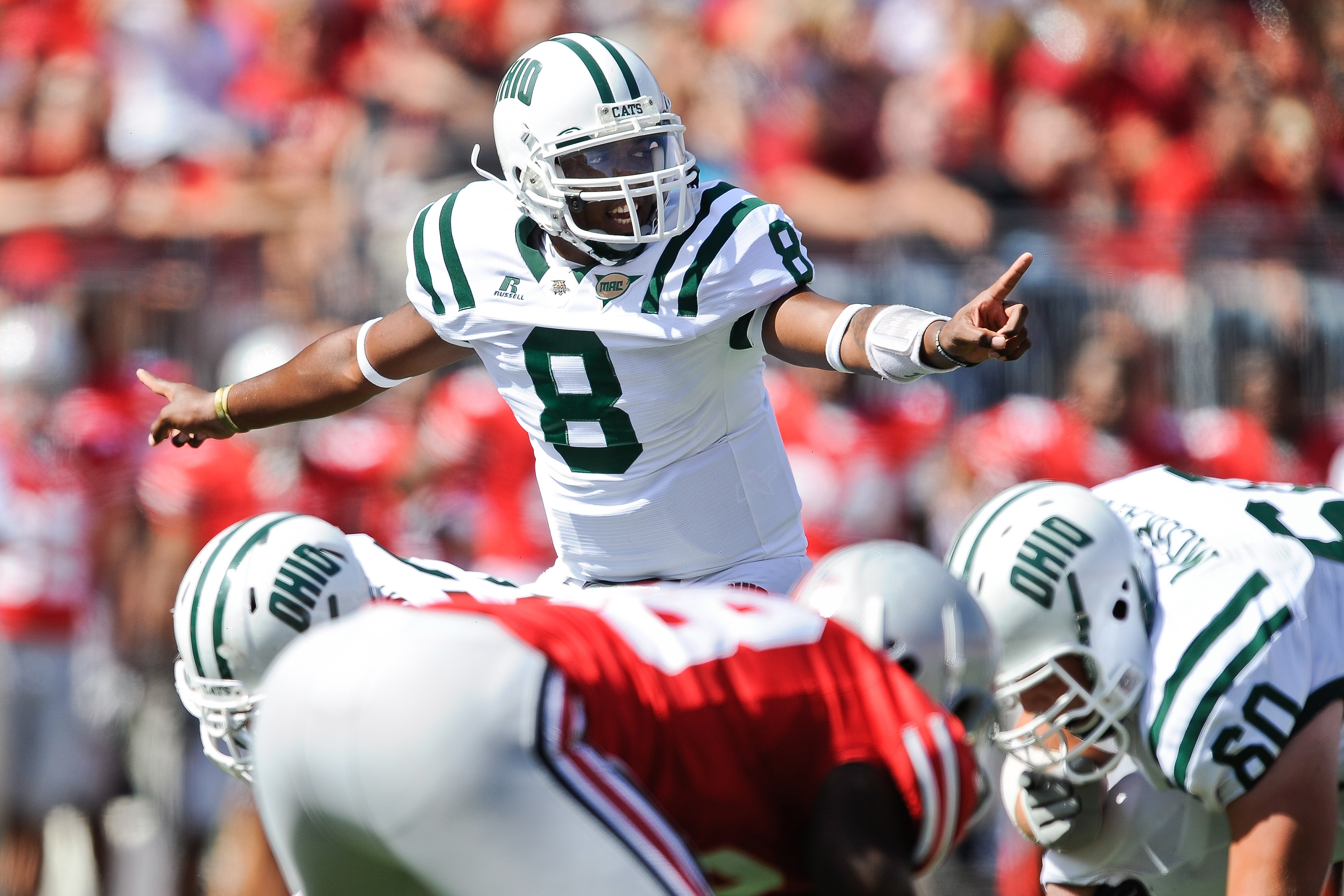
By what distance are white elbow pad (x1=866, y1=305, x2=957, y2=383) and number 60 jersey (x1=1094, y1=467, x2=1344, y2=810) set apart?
2.55 feet

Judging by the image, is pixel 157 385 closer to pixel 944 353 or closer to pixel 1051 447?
pixel 944 353

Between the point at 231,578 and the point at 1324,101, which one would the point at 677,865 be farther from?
the point at 1324,101

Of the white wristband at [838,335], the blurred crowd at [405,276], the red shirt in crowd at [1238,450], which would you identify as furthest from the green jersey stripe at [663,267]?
the red shirt in crowd at [1238,450]

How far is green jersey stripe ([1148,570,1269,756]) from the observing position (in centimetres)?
350

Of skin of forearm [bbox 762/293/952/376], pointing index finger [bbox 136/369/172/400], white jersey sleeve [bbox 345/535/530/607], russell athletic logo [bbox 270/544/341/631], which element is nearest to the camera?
skin of forearm [bbox 762/293/952/376]

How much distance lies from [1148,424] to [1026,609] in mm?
3640

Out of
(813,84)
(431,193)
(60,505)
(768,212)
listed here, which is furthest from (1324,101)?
(60,505)

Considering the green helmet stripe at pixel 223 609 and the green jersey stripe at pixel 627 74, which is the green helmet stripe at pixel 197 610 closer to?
the green helmet stripe at pixel 223 609

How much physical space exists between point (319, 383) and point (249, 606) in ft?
2.17

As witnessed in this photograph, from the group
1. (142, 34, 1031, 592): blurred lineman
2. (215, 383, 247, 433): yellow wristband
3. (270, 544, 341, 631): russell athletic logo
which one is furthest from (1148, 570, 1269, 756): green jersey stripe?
(215, 383, 247, 433): yellow wristband

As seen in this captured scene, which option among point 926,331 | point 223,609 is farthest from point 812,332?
point 223,609

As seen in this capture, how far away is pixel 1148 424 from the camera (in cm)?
690

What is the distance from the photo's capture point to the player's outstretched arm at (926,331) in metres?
3.08

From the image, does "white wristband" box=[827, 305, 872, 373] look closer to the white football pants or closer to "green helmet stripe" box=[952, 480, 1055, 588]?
"green helmet stripe" box=[952, 480, 1055, 588]
